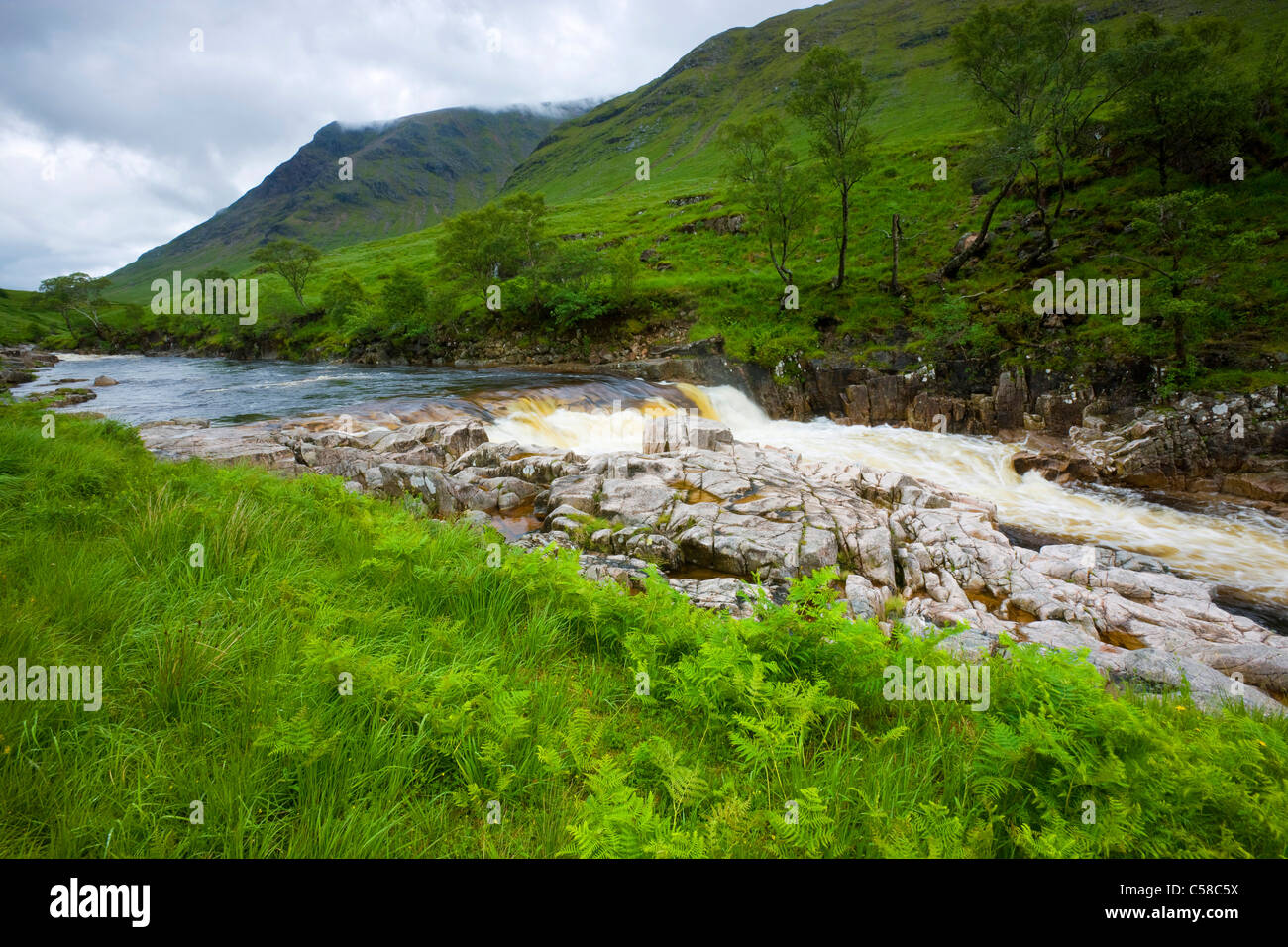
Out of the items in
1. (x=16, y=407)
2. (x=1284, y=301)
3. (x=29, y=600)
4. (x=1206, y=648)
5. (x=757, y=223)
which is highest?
(x=757, y=223)

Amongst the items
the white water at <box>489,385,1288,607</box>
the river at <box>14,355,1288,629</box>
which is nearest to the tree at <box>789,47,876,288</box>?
the white water at <box>489,385,1288,607</box>

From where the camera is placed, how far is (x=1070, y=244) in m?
27.4

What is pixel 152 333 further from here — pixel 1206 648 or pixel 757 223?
pixel 1206 648

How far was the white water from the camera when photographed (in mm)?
12203

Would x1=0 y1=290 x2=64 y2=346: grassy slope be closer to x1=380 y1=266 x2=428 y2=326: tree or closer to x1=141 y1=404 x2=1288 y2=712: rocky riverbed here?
x1=380 y1=266 x2=428 y2=326: tree

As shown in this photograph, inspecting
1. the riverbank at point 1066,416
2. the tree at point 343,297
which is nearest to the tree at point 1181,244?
the riverbank at point 1066,416

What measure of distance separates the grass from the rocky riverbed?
7.64 ft

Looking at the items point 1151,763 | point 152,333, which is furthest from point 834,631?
point 152,333

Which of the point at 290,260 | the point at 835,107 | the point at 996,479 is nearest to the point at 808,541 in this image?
the point at 996,479

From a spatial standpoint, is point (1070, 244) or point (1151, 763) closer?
point (1151, 763)

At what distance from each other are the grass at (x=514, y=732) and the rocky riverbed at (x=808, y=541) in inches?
91.6

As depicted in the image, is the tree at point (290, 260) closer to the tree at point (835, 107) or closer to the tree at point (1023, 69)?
the tree at point (835, 107)

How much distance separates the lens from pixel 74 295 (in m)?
74.8
